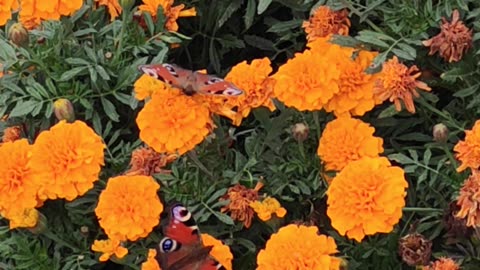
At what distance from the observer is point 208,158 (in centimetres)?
175

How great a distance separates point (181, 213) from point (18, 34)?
22.1 inches

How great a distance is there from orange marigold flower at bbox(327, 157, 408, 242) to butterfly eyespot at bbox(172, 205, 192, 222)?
9.5 inches

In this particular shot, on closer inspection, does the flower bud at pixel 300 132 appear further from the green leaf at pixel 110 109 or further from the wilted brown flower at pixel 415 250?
the green leaf at pixel 110 109

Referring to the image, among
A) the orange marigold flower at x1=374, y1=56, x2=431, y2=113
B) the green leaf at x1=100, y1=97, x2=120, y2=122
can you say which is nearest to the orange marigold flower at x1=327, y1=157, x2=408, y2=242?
the orange marigold flower at x1=374, y1=56, x2=431, y2=113

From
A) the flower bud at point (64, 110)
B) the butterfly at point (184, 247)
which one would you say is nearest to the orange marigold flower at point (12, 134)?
the flower bud at point (64, 110)

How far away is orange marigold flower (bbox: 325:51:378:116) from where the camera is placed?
5.56 ft

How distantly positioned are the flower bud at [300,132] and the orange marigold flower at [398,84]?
0.15m

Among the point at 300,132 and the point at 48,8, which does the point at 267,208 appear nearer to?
the point at 300,132

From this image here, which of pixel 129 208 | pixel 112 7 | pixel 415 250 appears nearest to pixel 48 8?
pixel 112 7

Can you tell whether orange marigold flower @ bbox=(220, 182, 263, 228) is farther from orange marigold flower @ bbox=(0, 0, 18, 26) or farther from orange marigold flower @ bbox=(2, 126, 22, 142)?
orange marigold flower @ bbox=(0, 0, 18, 26)

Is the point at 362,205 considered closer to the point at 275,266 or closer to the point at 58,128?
the point at 275,266

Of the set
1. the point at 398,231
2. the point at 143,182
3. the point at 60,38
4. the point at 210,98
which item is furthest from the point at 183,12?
the point at 398,231

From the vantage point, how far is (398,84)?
5.36 ft

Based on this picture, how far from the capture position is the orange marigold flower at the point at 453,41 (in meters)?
1.66
